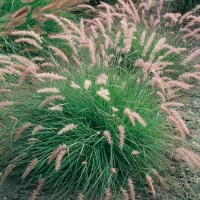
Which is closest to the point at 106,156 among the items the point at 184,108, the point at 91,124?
the point at 91,124

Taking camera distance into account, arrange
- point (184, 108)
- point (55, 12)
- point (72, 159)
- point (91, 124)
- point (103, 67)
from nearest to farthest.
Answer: point (72, 159) → point (91, 124) → point (103, 67) → point (184, 108) → point (55, 12)

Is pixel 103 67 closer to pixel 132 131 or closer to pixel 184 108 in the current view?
pixel 132 131

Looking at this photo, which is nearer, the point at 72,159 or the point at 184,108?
the point at 72,159

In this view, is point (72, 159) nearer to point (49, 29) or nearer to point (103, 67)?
point (103, 67)

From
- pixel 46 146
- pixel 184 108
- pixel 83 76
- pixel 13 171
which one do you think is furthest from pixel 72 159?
pixel 184 108

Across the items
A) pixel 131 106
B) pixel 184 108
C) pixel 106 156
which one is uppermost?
pixel 131 106

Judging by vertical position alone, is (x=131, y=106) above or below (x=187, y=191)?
above

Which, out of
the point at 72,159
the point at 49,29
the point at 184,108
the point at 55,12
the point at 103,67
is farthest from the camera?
the point at 49,29
